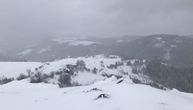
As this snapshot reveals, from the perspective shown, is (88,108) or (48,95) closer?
(88,108)

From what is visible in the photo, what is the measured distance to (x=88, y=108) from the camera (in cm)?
3469

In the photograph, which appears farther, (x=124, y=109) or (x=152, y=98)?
(x=152, y=98)

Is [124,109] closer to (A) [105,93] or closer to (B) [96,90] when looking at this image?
(A) [105,93]

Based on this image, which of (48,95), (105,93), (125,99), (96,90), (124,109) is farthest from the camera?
(48,95)

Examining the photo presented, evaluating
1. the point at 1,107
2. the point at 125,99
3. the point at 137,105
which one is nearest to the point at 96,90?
the point at 125,99

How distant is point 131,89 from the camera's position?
1618 inches

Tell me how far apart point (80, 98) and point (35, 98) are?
7.81 metres

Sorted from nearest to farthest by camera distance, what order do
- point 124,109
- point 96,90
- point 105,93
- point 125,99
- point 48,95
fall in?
point 124,109, point 125,99, point 105,93, point 96,90, point 48,95

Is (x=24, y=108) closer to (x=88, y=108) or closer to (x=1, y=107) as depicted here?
(x=1, y=107)

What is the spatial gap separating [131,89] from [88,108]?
8.65 metres

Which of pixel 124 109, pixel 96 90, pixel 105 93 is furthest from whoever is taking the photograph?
pixel 96 90

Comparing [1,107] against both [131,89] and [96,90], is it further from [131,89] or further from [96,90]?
[131,89]

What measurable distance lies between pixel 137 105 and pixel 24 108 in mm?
14081

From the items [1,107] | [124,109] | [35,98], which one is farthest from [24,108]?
[124,109]
